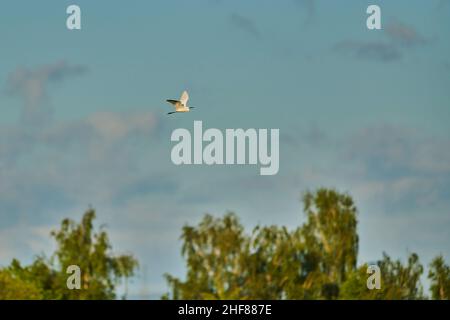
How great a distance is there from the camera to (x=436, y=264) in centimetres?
6500

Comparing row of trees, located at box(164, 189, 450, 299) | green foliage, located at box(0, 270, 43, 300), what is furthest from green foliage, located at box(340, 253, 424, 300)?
green foliage, located at box(0, 270, 43, 300)

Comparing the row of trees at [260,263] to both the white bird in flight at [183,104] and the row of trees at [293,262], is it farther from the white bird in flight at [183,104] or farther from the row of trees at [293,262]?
the white bird in flight at [183,104]

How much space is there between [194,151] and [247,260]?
119ft

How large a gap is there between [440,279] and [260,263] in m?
9.46

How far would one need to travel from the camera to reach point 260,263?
219 feet

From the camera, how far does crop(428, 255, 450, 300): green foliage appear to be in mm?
62000

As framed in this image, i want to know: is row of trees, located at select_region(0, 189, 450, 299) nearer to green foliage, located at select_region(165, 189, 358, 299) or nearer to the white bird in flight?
green foliage, located at select_region(165, 189, 358, 299)

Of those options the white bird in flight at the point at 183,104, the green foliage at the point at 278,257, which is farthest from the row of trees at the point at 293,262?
the white bird in flight at the point at 183,104

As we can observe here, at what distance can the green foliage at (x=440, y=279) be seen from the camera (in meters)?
62.0

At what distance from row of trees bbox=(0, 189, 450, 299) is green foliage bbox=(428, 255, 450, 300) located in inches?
2.0

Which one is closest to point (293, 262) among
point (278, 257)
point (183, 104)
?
point (278, 257)

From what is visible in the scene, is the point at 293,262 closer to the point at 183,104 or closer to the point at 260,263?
the point at 260,263
